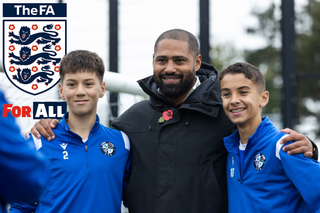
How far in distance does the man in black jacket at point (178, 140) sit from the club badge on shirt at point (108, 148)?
0.37 feet

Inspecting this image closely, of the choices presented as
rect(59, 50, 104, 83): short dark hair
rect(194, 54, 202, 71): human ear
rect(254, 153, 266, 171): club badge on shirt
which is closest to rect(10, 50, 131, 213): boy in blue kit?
rect(59, 50, 104, 83): short dark hair

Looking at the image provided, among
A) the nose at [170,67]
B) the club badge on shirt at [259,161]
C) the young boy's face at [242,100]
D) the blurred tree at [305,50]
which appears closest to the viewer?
the club badge on shirt at [259,161]

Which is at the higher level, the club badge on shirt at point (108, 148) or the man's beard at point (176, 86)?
the man's beard at point (176, 86)

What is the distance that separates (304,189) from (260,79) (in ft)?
1.81

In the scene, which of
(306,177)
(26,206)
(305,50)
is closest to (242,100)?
(306,177)

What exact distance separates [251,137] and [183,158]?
329mm

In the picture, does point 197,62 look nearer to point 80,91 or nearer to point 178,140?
point 178,140

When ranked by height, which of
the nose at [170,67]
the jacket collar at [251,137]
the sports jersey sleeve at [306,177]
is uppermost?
the nose at [170,67]

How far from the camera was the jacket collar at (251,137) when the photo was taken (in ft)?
5.69

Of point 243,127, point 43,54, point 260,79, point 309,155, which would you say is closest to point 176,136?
point 243,127

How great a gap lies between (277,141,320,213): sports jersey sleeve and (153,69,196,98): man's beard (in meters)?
0.61

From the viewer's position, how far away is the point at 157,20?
4516 millimetres

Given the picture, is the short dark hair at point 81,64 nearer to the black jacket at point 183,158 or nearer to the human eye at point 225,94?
the black jacket at point 183,158

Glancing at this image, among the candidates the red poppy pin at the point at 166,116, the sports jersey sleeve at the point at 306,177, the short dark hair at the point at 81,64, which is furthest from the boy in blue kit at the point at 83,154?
the sports jersey sleeve at the point at 306,177
